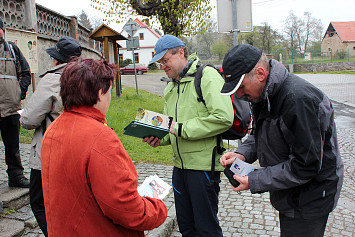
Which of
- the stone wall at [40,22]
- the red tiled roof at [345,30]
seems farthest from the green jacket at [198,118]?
the red tiled roof at [345,30]

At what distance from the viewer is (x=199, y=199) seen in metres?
2.85

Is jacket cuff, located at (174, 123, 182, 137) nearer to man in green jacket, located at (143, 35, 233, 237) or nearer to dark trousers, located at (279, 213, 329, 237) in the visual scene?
man in green jacket, located at (143, 35, 233, 237)

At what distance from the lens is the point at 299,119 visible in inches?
72.4

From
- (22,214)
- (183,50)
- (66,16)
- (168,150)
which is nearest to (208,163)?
(183,50)

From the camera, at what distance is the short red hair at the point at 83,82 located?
5.54 ft

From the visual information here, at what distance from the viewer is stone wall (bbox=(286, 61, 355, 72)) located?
40.7 metres

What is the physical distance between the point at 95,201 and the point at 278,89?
1.22 m

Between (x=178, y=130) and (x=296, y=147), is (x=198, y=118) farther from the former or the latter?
(x=296, y=147)

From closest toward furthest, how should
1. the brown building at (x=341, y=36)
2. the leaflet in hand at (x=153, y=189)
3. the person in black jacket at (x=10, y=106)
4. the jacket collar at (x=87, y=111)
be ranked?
the jacket collar at (x=87, y=111) → the leaflet in hand at (x=153, y=189) → the person in black jacket at (x=10, y=106) → the brown building at (x=341, y=36)

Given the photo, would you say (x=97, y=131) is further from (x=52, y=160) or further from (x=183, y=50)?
(x=183, y=50)

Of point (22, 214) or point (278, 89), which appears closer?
point (278, 89)

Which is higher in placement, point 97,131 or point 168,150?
point 97,131

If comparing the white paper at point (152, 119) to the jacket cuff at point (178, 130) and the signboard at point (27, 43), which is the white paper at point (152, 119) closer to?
the jacket cuff at point (178, 130)

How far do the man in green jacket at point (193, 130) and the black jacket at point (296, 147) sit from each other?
1.88 feet
